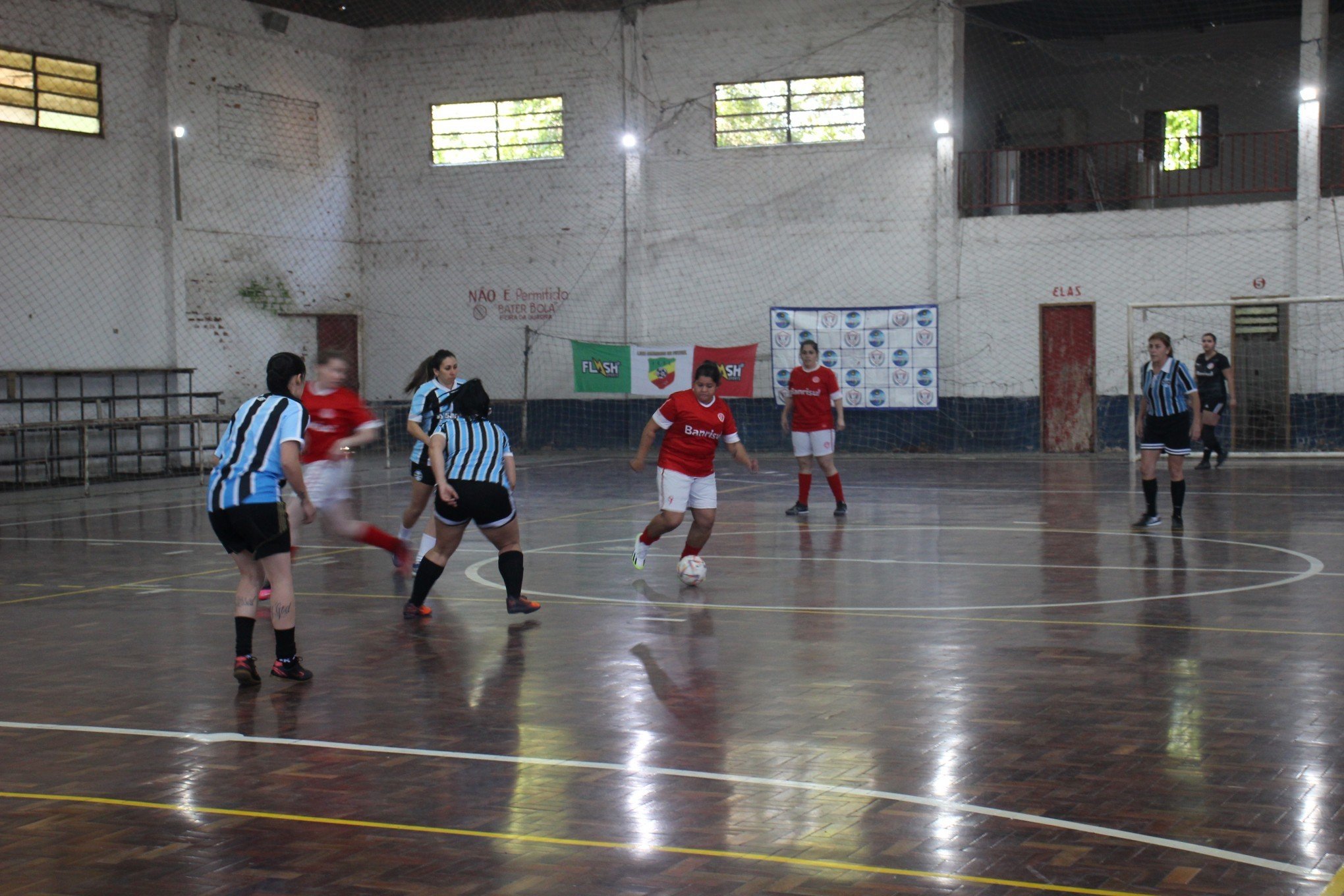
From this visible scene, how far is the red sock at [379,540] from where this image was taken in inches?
465

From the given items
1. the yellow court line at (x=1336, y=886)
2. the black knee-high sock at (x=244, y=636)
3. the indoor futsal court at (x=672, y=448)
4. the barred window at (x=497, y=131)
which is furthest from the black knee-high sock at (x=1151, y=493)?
the barred window at (x=497, y=131)

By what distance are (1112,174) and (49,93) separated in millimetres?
19523

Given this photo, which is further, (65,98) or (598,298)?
(598,298)

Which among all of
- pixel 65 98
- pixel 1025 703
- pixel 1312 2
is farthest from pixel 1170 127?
pixel 1025 703

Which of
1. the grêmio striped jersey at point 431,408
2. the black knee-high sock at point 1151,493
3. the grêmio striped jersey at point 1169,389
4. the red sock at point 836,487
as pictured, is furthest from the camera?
the red sock at point 836,487

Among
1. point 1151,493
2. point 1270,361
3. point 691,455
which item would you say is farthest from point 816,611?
point 1270,361

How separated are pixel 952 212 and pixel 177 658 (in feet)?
67.3

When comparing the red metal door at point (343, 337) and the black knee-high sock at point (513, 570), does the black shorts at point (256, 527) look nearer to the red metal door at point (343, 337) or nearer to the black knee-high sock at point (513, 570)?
the black knee-high sock at point (513, 570)

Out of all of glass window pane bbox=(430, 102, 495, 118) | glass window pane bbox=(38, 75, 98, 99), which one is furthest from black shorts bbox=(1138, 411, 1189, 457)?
glass window pane bbox=(38, 75, 98, 99)

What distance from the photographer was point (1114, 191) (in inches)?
1122

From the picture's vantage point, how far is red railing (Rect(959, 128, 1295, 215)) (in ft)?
89.4

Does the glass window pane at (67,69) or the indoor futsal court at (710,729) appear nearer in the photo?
the indoor futsal court at (710,729)

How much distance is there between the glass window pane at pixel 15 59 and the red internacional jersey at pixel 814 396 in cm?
1474

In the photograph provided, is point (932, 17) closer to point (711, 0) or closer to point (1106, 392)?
point (711, 0)
